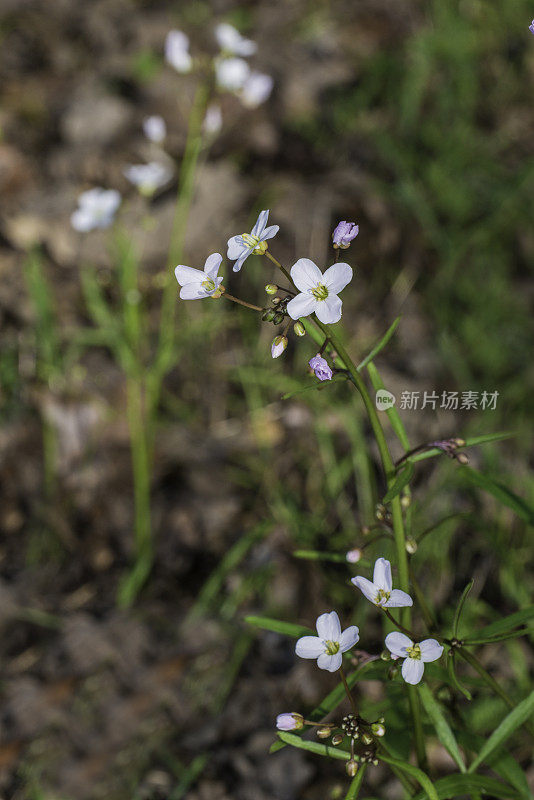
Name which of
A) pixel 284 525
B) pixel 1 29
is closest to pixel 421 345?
pixel 284 525

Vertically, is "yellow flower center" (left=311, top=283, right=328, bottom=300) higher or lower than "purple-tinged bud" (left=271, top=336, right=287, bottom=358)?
higher

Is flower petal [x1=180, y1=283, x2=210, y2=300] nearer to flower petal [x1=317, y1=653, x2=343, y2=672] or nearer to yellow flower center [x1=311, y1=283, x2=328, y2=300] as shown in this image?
yellow flower center [x1=311, y1=283, x2=328, y2=300]

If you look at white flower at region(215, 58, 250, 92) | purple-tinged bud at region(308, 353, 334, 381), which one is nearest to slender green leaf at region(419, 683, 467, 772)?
purple-tinged bud at region(308, 353, 334, 381)

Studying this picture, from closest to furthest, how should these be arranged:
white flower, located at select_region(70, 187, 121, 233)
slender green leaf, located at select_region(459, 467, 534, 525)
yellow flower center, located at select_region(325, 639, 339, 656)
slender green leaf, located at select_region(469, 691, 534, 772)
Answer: yellow flower center, located at select_region(325, 639, 339, 656) → slender green leaf, located at select_region(469, 691, 534, 772) → slender green leaf, located at select_region(459, 467, 534, 525) → white flower, located at select_region(70, 187, 121, 233)

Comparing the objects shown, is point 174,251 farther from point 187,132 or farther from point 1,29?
point 1,29

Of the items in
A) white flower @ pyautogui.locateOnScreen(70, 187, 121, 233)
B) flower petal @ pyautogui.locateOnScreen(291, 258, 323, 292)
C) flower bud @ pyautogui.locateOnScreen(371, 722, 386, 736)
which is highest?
white flower @ pyautogui.locateOnScreen(70, 187, 121, 233)

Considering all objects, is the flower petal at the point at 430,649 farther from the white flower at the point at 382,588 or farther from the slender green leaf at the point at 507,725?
the slender green leaf at the point at 507,725

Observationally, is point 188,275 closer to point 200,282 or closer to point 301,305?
point 200,282
